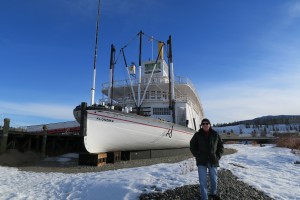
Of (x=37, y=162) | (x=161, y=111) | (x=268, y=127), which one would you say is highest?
(x=268, y=127)

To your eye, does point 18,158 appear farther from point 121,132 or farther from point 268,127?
point 268,127

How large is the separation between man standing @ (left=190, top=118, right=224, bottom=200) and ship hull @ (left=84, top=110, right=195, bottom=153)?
8084 mm

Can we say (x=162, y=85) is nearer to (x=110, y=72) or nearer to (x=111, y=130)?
(x=110, y=72)

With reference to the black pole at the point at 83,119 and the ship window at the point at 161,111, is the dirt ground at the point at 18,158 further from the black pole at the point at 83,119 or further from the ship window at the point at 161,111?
the ship window at the point at 161,111

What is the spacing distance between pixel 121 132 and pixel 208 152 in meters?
8.55

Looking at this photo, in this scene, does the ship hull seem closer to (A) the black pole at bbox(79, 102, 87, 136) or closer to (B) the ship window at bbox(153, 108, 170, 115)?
(A) the black pole at bbox(79, 102, 87, 136)

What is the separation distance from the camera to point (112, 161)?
47.4 feet

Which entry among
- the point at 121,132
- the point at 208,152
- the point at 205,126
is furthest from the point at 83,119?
the point at 208,152

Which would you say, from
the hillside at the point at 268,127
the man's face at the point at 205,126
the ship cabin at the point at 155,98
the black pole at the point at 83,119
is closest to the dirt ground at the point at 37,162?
the black pole at the point at 83,119

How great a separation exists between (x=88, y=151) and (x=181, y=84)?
12.3 meters

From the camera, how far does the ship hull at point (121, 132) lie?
42.7 feet

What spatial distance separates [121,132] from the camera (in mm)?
13727

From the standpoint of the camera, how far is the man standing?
559cm

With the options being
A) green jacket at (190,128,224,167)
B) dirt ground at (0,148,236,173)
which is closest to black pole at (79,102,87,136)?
dirt ground at (0,148,236,173)
